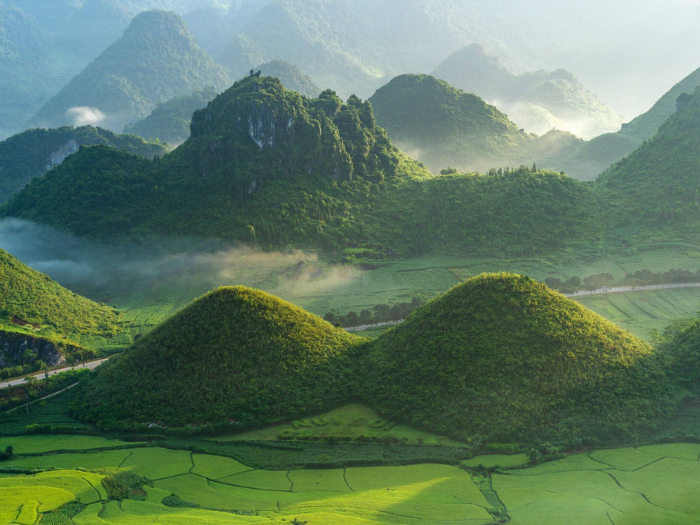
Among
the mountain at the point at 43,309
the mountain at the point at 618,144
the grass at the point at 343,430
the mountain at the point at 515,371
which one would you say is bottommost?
the grass at the point at 343,430

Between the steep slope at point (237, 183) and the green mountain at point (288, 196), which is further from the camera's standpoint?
the green mountain at point (288, 196)

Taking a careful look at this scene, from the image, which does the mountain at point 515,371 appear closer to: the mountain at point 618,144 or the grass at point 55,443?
the grass at point 55,443

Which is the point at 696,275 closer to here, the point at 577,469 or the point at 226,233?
the point at 577,469

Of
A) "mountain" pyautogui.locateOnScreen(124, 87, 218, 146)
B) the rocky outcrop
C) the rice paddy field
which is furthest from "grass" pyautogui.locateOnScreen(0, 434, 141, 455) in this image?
"mountain" pyautogui.locateOnScreen(124, 87, 218, 146)

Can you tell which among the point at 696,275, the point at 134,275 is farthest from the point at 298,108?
the point at 696,275

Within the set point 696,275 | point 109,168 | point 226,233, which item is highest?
point 109,168

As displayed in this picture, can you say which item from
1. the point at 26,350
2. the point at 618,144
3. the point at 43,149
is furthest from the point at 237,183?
the point at 618,144

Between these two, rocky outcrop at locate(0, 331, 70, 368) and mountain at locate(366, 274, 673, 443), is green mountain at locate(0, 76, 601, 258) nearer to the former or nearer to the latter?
rocky outcrop at locate(0, 331, 70, 368)

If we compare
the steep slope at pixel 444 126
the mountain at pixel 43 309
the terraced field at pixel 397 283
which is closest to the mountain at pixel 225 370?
the mountain at pixel 43 309
